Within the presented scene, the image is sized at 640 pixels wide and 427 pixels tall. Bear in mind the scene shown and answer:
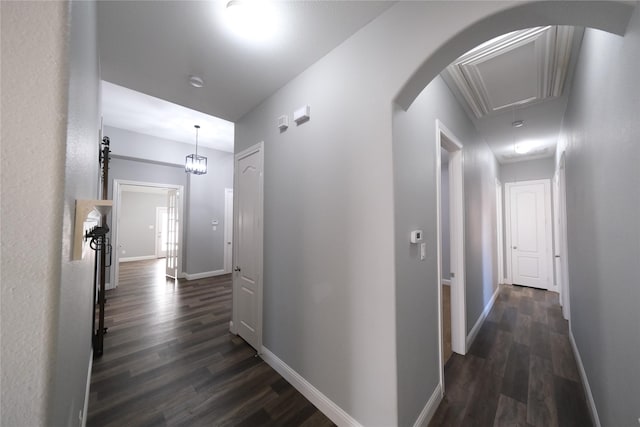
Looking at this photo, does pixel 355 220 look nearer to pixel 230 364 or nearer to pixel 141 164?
pixel 230 364

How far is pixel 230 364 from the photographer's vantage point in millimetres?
2271

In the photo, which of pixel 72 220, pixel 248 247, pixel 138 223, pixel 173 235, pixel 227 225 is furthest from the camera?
pixel 138 223

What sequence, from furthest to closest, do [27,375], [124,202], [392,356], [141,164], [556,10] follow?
[124,202] < [141,164] < [392,356] < [556,10] < [27,375]

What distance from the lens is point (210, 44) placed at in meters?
1.70

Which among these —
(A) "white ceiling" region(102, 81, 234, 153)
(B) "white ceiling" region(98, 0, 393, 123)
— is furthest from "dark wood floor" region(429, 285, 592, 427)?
(A) "white ceiling" region(102, 81, 234, 153)

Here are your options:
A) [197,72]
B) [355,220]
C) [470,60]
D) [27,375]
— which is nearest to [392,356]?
[355,220]

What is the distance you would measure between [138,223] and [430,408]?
397 inches

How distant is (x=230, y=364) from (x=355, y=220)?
77.5 inches

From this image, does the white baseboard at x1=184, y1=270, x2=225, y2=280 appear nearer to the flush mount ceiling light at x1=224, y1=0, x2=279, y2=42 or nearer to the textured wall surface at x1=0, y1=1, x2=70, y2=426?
the flush mount ceiling light at x1=224, y1=0, x2=279, y2=42

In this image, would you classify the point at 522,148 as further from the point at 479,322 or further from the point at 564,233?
the point at 479,322

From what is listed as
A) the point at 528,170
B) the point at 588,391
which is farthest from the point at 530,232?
the point at 588,391

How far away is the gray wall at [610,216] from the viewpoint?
965mm

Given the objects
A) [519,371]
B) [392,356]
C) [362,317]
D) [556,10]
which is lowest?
[519,371]

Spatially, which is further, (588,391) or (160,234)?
(160,234)
